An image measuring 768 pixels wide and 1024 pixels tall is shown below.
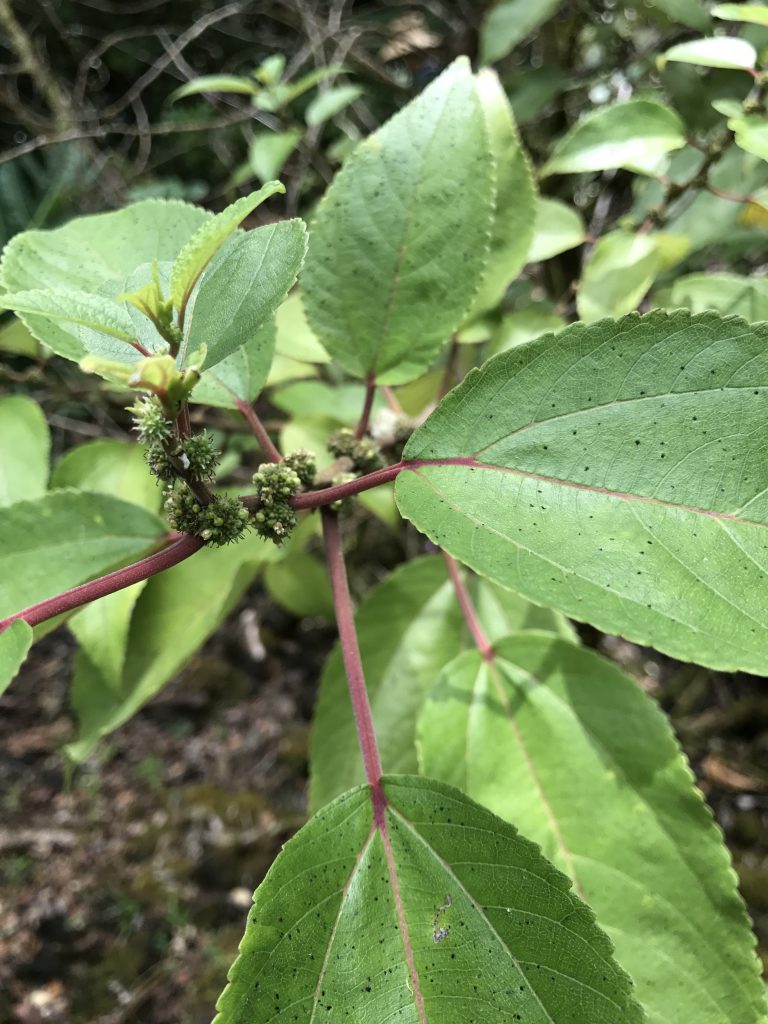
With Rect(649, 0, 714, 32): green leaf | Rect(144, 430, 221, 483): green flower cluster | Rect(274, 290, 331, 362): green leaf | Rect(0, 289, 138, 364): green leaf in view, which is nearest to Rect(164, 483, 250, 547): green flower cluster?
Rect(144, 430, 221, 483): green flower cluster

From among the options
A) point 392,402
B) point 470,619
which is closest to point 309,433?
point 392,402

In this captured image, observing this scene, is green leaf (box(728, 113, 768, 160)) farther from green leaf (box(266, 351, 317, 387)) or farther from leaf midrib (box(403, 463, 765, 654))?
green leaf (box(266, 351, 317, 387))

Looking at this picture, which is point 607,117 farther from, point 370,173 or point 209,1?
point 209,1

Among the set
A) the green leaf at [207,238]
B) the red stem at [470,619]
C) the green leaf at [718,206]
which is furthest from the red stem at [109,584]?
the green leaf at [718,206]

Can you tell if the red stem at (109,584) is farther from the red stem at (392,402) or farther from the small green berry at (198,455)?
the red stem at (392,402)

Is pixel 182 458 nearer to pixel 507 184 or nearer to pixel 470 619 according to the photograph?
pixel 470 619
